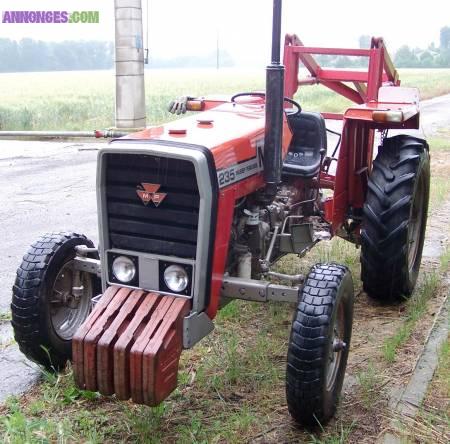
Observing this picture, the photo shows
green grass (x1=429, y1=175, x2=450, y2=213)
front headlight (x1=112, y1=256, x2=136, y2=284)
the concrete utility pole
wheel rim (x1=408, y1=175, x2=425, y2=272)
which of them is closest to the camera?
front headlight (x1=112, y1=256, x2=136, y2=284)

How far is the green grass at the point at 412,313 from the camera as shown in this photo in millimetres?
3945

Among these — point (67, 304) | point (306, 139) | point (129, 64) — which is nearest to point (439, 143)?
point (129, 64)

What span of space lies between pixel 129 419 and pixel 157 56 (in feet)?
336

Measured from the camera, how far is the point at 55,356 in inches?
142

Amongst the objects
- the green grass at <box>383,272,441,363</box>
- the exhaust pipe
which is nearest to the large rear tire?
the exhaust pipe

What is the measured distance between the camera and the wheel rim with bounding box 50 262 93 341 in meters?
3.68

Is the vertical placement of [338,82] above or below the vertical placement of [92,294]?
above

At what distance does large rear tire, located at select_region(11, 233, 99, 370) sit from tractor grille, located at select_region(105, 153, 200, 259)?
0.47 meters

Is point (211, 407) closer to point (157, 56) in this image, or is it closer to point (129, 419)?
point (129, 419)

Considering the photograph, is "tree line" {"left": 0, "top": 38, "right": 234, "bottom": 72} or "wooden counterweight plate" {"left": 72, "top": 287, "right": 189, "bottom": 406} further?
"tree line" {"left": 0, "top": 38, "right": 234, "bottom": 72}

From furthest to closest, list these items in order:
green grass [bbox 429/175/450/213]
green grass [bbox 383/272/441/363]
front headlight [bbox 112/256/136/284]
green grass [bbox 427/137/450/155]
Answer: green grass [bbox 427/137/450/155], green grass [bbox 429/175/450/213], green grass [bbox 383/272/441/363], front headlight [bbox 112/256/136/284]

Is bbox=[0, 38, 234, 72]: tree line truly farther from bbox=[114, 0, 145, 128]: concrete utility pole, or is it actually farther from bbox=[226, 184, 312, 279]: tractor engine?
bbox=[226, 184, 312, 279]: tractor engine

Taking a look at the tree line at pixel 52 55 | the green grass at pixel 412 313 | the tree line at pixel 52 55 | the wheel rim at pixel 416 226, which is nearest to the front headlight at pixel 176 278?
the green grass at pixel 412 313

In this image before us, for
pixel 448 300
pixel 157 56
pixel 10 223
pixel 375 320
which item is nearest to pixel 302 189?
pixel 375 320
